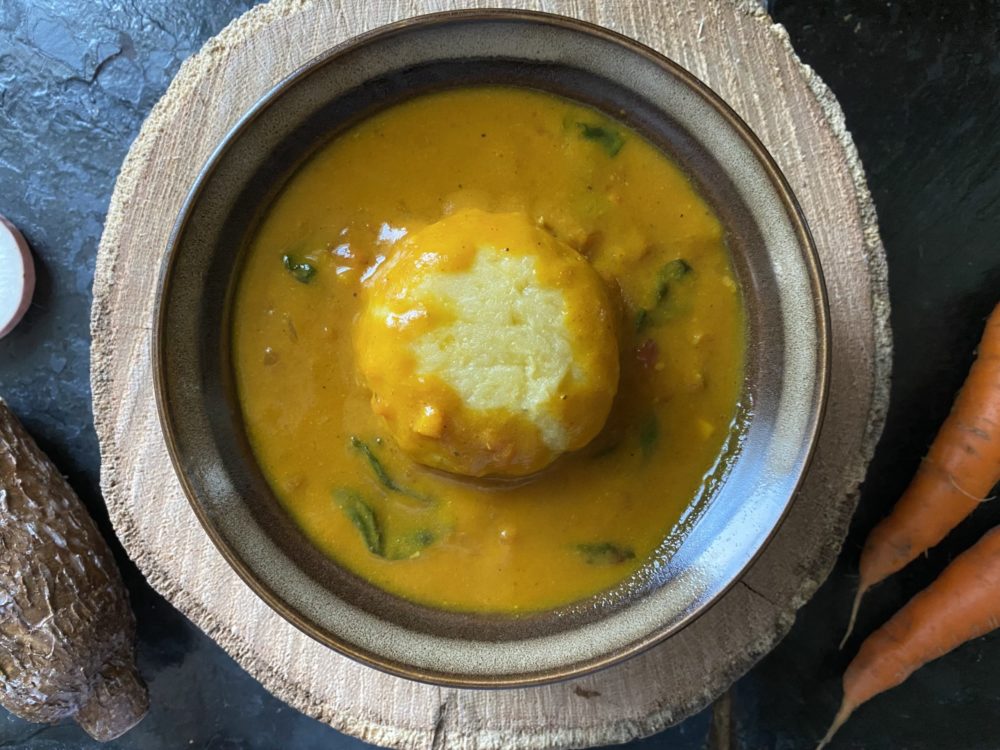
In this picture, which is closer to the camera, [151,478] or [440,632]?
[440,632]

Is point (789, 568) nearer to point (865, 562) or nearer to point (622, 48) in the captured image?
point (865, 562)

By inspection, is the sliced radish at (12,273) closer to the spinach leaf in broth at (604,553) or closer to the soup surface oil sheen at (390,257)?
the soup surface oil sheen at (390,257)

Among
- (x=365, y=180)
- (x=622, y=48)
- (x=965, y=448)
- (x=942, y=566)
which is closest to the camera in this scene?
Answer: (x=622, y=48)

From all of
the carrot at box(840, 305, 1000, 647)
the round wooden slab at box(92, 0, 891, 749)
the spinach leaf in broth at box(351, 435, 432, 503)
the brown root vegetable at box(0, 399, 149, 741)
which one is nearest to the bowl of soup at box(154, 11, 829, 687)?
the spinach leaf in broth at box(351, 435, 432, 503)

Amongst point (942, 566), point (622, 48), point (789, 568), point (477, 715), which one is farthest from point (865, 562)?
point (622, 48)

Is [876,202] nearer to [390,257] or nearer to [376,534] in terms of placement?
[390,257]

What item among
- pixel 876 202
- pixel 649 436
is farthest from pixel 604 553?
pixel 876 202

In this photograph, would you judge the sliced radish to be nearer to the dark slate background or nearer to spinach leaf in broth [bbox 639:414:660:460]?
the dark slate background
